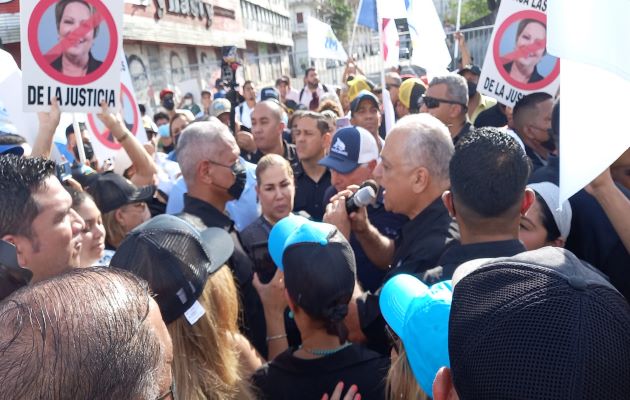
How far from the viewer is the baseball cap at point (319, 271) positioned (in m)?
2.05

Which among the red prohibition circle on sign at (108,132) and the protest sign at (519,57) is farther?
the red prohibition circle on sign at (108,132)

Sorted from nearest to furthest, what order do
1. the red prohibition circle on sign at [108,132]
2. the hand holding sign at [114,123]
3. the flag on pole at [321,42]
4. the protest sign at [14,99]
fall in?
the protest sign at [14,99] < the hand holding sign at [114,123] < the red prohibition circle on sign at [108,132] < the flag on pole at [321,42]

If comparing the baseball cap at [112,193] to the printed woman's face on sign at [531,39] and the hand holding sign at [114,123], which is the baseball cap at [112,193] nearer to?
the hand holding sign at [114,123]

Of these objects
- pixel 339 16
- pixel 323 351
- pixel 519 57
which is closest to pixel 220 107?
pixel 519 57

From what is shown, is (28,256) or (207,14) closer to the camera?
(28,256)

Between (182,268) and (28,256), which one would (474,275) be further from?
(28,256)

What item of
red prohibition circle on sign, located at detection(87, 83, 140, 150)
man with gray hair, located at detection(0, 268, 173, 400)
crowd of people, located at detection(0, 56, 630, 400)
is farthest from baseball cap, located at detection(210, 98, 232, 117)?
man with gray hair, located at detection(0, 268, 173, 400)

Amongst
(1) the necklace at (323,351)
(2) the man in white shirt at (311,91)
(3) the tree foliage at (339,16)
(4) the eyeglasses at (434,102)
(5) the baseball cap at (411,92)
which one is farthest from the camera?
(3) the tree foliage at (339,16)

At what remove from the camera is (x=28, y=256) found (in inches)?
83.4

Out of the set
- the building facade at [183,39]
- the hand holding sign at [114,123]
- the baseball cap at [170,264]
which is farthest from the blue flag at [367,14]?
the baseball cap at [170,264]

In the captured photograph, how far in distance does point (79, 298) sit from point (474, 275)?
75 cm

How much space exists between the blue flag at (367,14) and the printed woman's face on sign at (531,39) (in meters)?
3.81

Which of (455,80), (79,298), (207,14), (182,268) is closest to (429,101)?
(455,80)

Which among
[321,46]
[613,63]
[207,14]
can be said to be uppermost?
[207,14]
